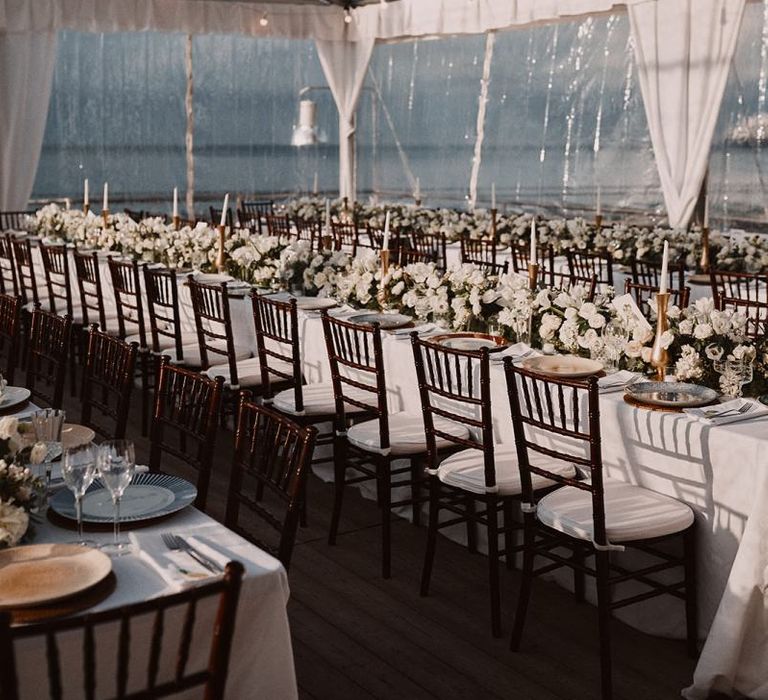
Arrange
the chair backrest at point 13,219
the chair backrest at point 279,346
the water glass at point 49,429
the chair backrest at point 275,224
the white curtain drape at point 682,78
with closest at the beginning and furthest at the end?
the water glass at point 49,429 < the chair backrest at point 279,346 < the white curtain drape at point 682,78 < the chair backrest at point 275,224 < the chair backrest at point 13,219

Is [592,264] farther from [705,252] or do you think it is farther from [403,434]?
[403,434]

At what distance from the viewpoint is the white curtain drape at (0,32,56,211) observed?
11.1 meters

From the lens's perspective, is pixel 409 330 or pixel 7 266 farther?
pixel 7 266

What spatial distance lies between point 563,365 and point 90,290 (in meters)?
4.74

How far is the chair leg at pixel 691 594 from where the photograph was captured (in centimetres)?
342

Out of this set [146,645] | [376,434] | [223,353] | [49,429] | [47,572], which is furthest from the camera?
[223,353]

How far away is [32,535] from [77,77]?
37.8 ft

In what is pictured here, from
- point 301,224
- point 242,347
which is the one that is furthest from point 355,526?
point 301,224

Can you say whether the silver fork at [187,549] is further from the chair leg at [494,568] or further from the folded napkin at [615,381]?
the folded napkin at [615,381]

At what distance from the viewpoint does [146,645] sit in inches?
81.8

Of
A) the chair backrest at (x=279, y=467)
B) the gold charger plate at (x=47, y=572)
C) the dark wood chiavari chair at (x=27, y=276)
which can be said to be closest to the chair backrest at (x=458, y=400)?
the chair backrest at (x=279, y=467)

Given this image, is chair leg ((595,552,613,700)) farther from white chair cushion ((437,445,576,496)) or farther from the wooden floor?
white chair cushion ((437,445,576,496))

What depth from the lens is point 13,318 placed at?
477cm

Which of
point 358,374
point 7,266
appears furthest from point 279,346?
point 7,266
